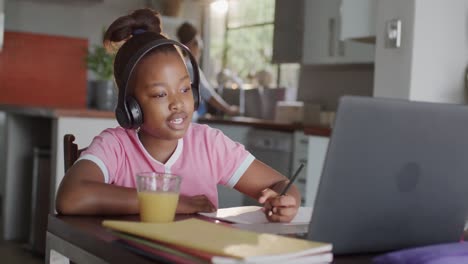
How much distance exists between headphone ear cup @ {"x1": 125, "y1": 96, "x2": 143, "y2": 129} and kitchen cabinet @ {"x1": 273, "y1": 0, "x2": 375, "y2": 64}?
3.14 m

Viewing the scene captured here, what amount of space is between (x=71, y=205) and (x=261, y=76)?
4782 millimetres

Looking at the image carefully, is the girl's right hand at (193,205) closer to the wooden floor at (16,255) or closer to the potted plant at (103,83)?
the wooden floor at (16,255)

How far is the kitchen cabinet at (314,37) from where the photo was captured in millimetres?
4516

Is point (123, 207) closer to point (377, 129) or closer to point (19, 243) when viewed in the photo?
point (377, 129)

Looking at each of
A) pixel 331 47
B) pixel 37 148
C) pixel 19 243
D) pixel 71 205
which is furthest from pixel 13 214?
pixel 71 205

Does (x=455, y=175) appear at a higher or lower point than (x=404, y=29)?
lower

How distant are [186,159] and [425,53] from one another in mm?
1856

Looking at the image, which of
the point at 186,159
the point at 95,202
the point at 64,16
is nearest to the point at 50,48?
the point at 64,16

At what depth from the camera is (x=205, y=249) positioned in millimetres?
775

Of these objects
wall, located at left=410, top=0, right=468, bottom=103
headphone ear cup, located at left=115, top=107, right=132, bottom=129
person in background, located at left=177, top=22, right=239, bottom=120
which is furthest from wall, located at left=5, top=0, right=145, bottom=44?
headphone ear cup, located at left=115, top=107, right=132, bottom=129

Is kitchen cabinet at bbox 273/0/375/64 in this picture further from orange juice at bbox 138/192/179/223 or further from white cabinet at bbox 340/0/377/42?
orange juice at bbox 138/192/179/223

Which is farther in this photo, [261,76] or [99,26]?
[99,26]

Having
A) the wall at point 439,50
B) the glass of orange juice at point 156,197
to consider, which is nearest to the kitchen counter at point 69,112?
the wall at point 439,50

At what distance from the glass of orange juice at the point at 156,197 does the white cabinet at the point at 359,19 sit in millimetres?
2589
